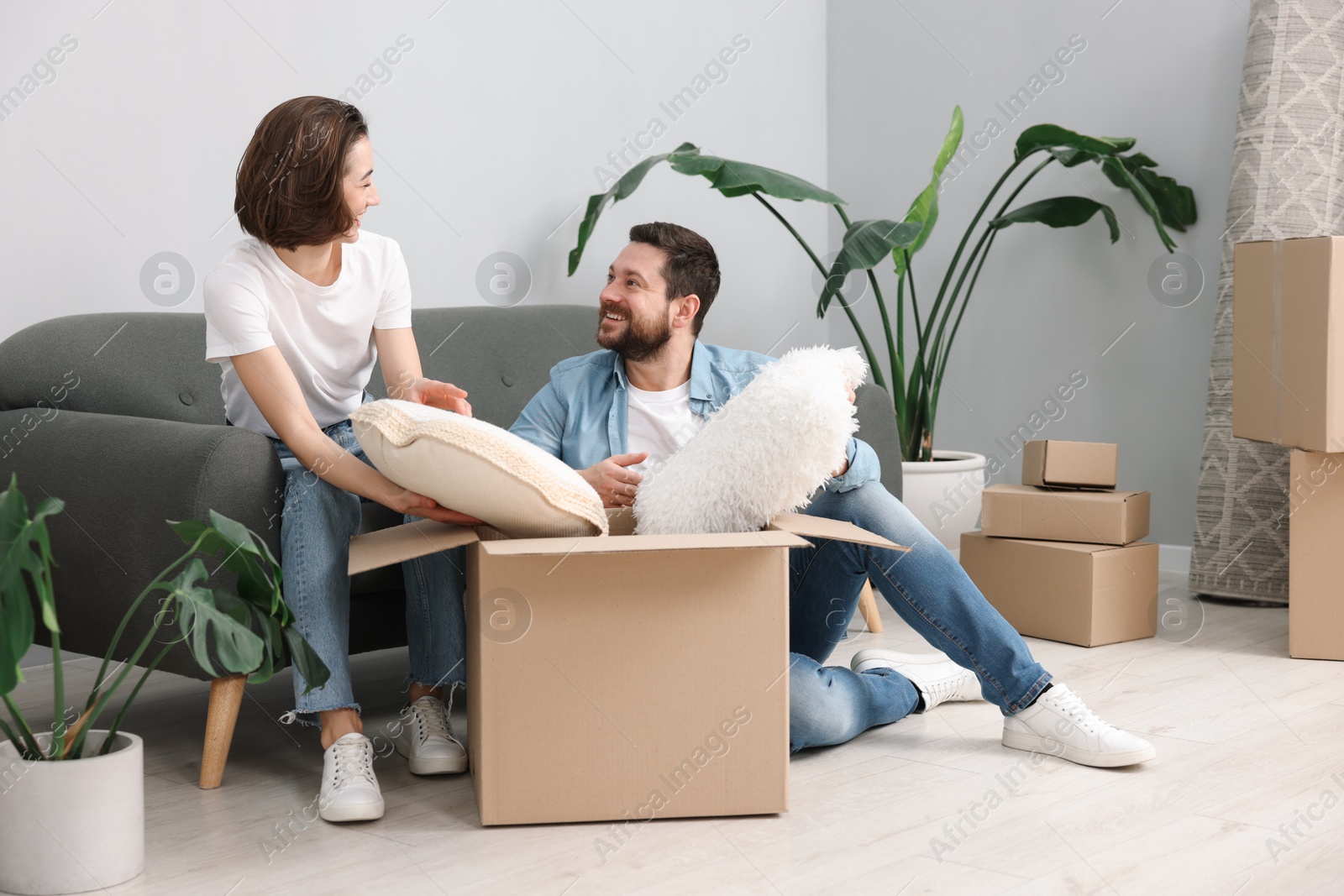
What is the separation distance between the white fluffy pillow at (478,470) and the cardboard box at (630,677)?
0.05 metres

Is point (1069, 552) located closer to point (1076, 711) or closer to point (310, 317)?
point (1076, 711)

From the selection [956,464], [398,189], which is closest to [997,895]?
[956,464]

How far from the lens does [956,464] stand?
120 inches

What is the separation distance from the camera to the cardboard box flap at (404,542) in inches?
54.1

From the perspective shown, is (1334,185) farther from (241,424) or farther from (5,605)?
(5,605)

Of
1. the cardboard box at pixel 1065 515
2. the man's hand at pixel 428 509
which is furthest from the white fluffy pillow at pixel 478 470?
the cardboard box at pixel 1065 515

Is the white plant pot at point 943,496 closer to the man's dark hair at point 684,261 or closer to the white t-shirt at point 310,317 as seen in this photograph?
the man's dark hair at point 684,261

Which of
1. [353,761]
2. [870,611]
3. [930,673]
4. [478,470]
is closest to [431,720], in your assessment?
[353,761]

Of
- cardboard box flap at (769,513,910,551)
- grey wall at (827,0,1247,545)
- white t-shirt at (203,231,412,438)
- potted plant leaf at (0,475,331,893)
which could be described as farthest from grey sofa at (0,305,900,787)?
grey wall at (827,0,1247,545)

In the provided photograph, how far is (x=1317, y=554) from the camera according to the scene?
230cm

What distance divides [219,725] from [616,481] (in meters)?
0.64

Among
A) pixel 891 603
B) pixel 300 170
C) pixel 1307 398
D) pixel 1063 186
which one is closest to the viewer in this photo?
pixel 300 170

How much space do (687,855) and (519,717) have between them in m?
0.25

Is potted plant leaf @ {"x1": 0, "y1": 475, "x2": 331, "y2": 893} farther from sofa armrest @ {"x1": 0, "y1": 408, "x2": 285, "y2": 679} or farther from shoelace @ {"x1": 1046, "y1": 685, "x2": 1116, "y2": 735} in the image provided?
shoelace @ {"x1": 1046, "y1": 685, "x2": 1116, "y2": 735}
